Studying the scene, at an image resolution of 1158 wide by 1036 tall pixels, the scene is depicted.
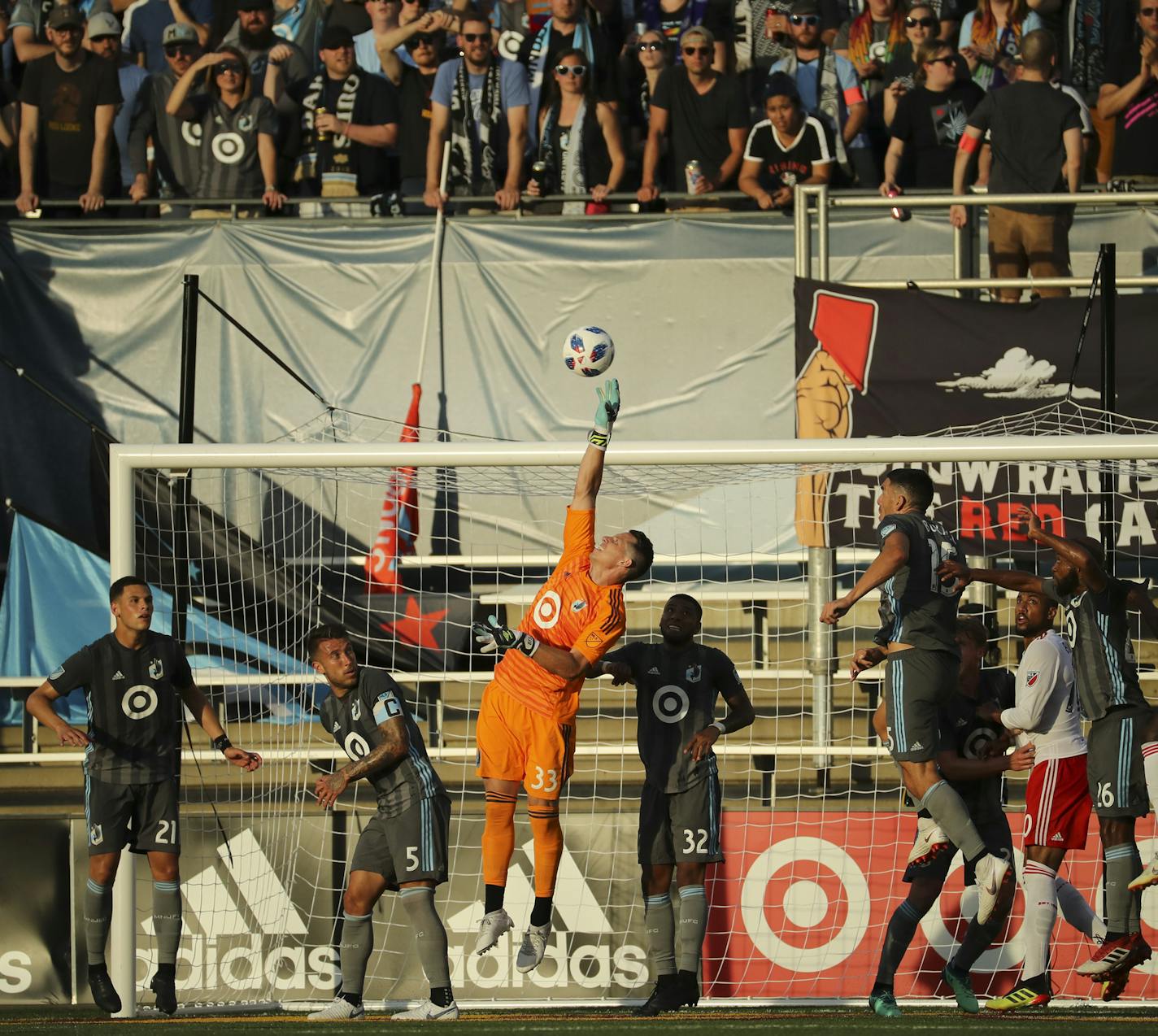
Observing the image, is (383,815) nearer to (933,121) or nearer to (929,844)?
(929,844)

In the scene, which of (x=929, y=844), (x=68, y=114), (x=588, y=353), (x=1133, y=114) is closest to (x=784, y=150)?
(x=1133, y=114)

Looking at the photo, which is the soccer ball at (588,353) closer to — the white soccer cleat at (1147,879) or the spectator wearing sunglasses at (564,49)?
the white soccer cleat at (1147,879)

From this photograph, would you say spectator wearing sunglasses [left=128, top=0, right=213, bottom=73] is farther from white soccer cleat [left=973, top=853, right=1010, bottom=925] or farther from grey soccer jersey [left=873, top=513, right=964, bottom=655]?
white soccer cleat [left=973, top=853, right=1010, bottom=925]

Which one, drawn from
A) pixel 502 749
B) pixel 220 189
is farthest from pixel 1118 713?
pixel 220 189

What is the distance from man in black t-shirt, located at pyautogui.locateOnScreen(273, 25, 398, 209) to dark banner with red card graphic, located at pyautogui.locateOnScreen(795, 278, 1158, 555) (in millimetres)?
3955

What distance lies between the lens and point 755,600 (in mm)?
10914

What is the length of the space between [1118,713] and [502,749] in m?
2.88

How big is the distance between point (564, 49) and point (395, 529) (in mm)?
3972

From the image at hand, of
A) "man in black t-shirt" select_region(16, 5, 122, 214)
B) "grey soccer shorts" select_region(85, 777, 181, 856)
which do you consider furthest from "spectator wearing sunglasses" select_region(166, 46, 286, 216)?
"grey soccer shorts" select_region(85, 777, 181, 856)

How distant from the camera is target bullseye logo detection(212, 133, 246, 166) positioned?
41.0 feet

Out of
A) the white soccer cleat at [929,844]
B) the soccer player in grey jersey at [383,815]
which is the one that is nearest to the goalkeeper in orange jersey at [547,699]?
the soccer player in grey jersey at [383,815]

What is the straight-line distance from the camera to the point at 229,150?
41.0 feet

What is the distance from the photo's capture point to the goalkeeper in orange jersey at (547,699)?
7309 mm

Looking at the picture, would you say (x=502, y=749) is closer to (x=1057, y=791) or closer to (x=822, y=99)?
(x=1057, y=791)
